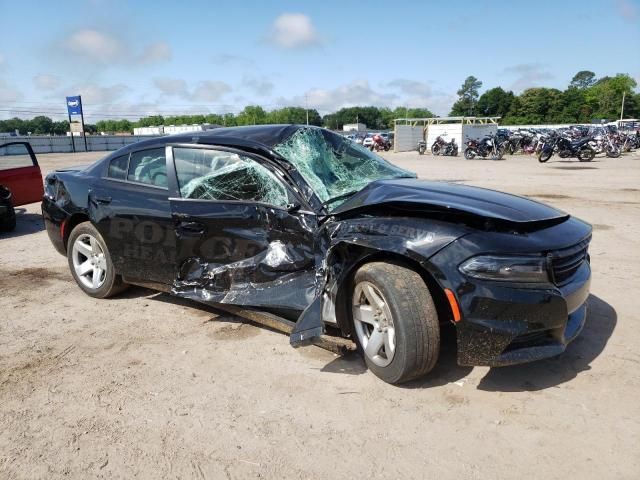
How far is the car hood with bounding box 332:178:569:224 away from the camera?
9.60 feet

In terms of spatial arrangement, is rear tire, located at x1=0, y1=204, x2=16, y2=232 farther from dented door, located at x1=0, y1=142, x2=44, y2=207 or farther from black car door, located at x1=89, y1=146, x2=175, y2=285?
black car door, located at x1=89, y1=146, x2=175, y2=285

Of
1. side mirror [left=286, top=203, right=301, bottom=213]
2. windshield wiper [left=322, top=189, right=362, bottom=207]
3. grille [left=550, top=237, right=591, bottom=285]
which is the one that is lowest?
grille [left=550, top=237, right=591, bottom=285]

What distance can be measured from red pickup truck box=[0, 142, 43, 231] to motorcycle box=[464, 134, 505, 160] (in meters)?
20.7

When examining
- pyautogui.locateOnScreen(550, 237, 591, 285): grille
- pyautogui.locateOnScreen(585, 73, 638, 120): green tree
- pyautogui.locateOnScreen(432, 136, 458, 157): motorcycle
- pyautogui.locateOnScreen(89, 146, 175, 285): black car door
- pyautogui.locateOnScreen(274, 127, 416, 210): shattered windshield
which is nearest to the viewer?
pyautogui.locateOnScreen(550, 237, 591, 285): grille

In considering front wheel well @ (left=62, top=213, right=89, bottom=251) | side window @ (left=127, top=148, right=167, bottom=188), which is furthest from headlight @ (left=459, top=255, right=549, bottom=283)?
front wheel well @ (left=62, top=213, right=89, bottom=251)

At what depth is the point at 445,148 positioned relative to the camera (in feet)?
96.6

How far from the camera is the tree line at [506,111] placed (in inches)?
4018

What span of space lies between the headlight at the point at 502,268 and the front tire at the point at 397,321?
31 cm

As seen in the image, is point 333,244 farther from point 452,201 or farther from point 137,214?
point 137,214

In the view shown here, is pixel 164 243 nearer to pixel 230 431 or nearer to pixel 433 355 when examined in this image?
pixel 230 431

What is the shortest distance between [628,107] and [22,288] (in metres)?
119

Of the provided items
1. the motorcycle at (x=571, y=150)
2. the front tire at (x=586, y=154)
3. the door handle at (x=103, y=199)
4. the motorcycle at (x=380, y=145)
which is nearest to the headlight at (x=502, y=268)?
the door handle at (x=103, y=199)

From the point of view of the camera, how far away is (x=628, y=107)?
102 metres

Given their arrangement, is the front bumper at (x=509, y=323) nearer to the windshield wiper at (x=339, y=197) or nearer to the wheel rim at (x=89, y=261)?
the windshield wiper at (x=339, y=197)
